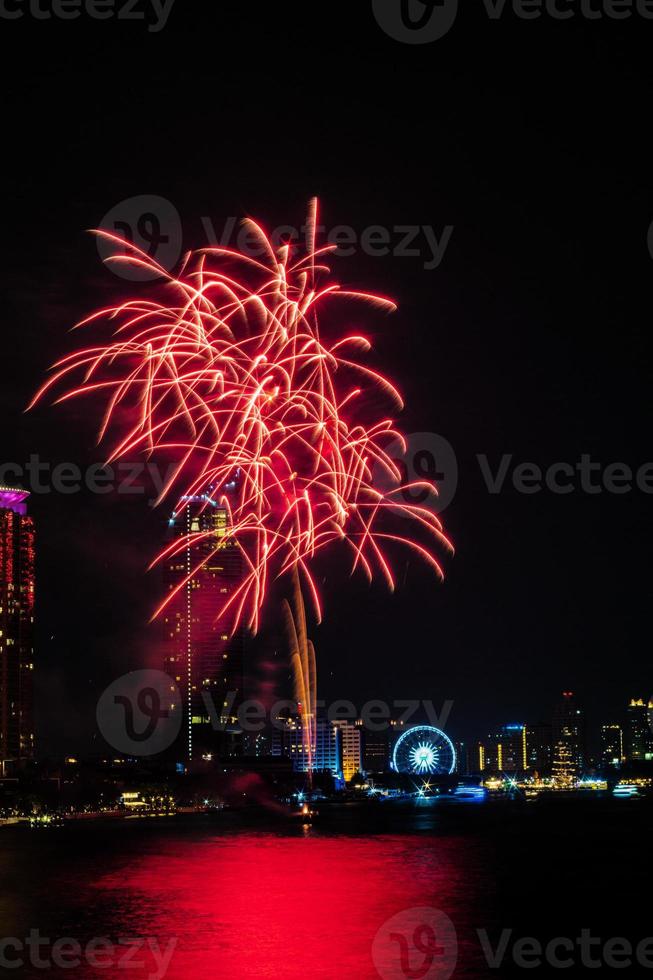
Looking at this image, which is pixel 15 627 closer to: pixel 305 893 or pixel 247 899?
pixel 305 893

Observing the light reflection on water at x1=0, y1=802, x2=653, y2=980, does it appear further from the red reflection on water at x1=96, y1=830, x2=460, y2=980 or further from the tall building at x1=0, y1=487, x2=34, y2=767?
the tall building at x1=0, y1=487, x2=34, y2=767

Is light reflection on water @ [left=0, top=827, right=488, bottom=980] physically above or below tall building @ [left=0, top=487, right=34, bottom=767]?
below

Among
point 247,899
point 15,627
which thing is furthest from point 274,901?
point 15,627

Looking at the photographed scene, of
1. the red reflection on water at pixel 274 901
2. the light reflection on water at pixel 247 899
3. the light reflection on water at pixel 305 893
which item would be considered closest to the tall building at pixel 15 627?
the light reflection on water at pixel 305 893

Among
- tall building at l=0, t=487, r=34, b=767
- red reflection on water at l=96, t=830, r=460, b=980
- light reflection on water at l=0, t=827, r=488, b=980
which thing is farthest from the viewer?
tall building at l=0, t=487, r=34, b=767

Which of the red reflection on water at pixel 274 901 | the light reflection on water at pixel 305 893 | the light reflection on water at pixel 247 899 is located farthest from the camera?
the light reflection on water at pixel 305 893

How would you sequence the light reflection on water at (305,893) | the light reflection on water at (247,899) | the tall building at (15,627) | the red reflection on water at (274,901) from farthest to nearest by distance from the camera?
the tall building at (15,627)
the light reflection on water at (305,893)
the light reflection on water at (247,899)
the red reflection on water at (274,901)

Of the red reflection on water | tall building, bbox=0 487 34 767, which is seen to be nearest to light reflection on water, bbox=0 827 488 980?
the red reflection on water

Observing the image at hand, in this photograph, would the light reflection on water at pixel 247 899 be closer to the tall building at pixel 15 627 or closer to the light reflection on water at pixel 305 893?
the light reflection on water at pixel 305 893
